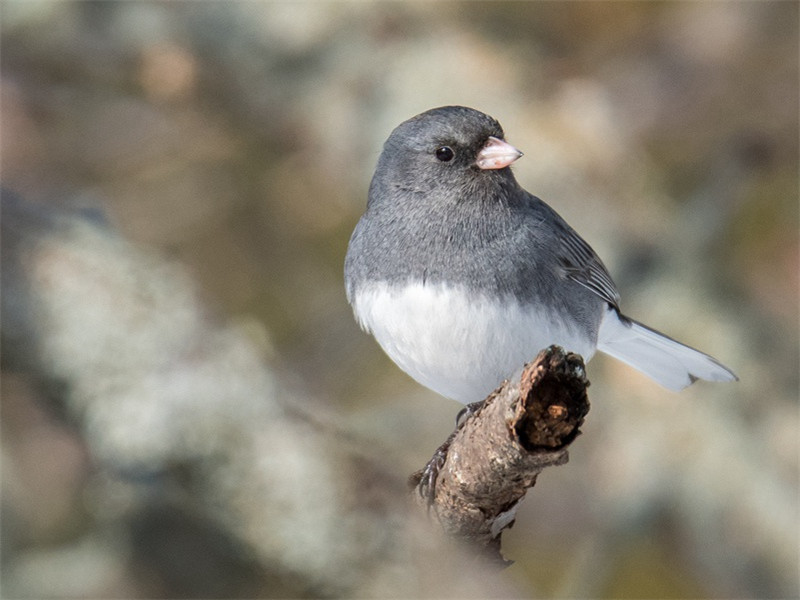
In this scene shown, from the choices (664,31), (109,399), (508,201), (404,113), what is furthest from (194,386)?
(664,31)

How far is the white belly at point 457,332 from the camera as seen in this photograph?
207cm

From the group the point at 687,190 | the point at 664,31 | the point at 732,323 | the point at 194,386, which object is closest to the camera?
the point at 194,386

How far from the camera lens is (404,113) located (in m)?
3.41

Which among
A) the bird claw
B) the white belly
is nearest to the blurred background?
the white belly

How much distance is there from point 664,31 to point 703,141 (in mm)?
418

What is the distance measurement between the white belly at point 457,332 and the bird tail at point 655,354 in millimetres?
372

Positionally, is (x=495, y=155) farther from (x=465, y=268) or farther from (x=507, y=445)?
(x=507, y=445)

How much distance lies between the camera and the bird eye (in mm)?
2312

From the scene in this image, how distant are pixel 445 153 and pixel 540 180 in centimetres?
105

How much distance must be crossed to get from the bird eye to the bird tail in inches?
22.6

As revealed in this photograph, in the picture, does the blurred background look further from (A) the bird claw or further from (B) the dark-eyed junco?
(A) the bird claw

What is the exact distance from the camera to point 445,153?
2316 millimetres

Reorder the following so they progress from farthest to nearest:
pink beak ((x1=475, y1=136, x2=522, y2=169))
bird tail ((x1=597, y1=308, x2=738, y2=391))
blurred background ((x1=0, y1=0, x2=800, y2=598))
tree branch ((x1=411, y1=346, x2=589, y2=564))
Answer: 1. blurred background ((x1=0, y1=0, x2=800, y2=598))
2. bird tail ((x1=597, y1=308, x2=738, y2=391))
3. pink beak ((x1=475, y1=136, x2=522, y2=169))
4. tree branch ((x1=411, y1=346, x2=589, y2=564))

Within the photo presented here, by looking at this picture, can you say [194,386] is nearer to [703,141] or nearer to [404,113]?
[404,113]
